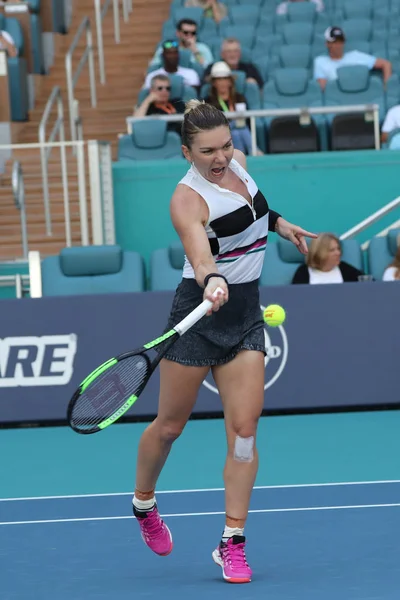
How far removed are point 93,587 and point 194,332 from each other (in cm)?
107

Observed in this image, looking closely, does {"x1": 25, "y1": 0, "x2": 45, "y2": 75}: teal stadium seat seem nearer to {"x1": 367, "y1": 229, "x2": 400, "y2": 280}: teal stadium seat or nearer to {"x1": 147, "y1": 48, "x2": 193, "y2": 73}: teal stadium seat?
{"x1": 147, "y1": 48, "x2": 193, "y2": 73}: teal stadium seat

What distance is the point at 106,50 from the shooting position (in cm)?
1563

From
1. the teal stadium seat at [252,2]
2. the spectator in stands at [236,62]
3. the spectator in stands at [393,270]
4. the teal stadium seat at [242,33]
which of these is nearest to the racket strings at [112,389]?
the spectator in stands at [393,270]

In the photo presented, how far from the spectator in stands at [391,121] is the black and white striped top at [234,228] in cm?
746

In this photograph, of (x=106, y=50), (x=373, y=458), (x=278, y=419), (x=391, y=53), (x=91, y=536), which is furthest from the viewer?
(x=106, y=50)

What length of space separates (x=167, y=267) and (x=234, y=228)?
18.7 feet

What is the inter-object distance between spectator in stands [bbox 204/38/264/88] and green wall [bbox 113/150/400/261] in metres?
1.58

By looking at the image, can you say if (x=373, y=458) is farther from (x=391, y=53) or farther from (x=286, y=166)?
(x=391, y=53)

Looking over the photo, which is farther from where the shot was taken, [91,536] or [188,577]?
[91,536]

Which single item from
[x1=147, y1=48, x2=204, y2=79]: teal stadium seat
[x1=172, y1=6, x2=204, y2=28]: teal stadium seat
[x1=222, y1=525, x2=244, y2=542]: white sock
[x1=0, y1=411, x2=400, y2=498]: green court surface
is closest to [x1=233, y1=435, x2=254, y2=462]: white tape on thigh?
[x1=222, y1=525, x2=244, y2=542]: white sock

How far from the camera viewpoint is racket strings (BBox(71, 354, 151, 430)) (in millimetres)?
4750

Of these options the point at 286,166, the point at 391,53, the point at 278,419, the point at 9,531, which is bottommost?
the point at 278,419

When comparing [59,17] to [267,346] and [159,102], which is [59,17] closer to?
[159,102]

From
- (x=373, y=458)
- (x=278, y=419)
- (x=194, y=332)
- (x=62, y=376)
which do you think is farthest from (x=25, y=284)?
(x=194, y=332)
